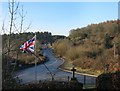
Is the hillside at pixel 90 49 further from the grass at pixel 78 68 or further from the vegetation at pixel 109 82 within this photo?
the vegetation at pixel 109 82

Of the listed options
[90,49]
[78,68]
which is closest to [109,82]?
[78,68]

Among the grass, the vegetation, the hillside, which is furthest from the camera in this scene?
the hillside

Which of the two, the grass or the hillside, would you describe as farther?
the hillside

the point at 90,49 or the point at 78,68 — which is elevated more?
the point at 90,49

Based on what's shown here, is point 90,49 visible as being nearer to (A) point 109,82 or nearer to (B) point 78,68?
(B) point 78,68

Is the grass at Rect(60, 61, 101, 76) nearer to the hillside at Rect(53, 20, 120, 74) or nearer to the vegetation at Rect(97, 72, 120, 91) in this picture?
the hillside at Rect(53, 20, 120, 74)

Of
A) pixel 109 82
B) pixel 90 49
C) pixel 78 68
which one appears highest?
pixel 90 49

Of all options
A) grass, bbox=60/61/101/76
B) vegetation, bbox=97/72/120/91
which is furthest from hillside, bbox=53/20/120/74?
vegetation, bbox=97/72/120/91

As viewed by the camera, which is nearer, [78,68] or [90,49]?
[78,68]

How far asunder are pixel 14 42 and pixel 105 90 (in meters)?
2.31

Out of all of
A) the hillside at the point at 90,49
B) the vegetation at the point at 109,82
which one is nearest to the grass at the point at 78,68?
the hillside at the point at 90,49

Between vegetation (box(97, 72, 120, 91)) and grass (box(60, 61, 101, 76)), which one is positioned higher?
vegetation (box(97, 72, 120, 91))

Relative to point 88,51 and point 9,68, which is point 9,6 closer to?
point 9,68

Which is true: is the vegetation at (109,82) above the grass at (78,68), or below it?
above
